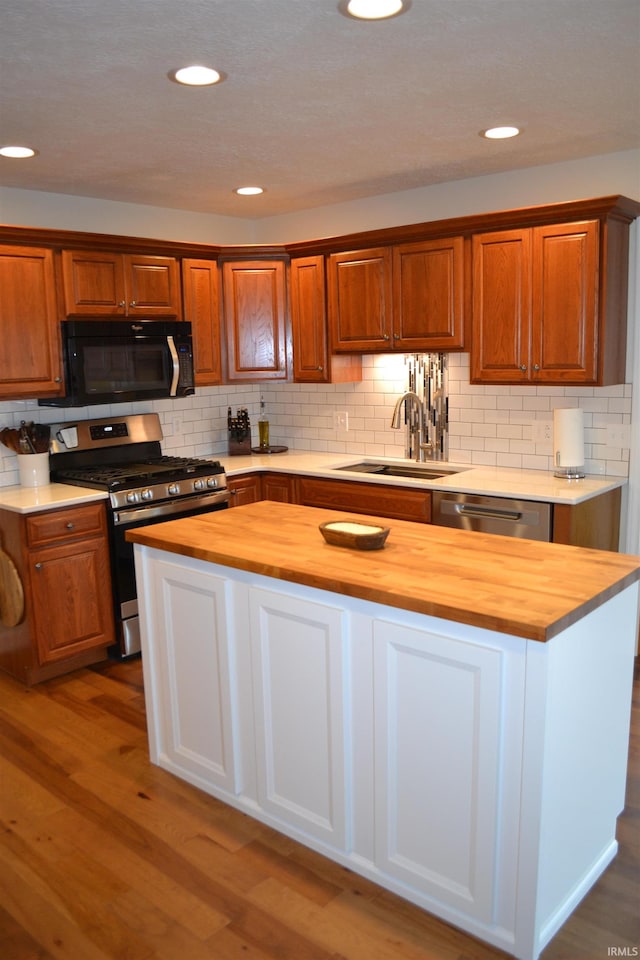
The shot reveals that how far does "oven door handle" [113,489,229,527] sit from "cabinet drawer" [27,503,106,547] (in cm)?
10

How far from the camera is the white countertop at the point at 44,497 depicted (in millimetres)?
3750

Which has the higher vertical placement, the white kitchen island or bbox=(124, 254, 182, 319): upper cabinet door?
bbox=(124, 254, 182, 319): upper cabinet door

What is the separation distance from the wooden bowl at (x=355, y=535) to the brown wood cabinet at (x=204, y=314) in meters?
2.46

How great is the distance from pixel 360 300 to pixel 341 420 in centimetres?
94

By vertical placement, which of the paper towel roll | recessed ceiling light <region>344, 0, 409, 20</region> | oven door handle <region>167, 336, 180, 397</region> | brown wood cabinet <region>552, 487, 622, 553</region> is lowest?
brown wood cabinet <region>552, 487, 622, 553</region>

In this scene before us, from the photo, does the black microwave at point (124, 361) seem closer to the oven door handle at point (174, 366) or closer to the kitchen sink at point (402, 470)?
the oven door handle at point (174, 366)

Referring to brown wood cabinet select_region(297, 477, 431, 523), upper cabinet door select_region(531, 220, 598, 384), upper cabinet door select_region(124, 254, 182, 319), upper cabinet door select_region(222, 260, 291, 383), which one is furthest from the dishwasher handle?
upper cabinet door select_region(124, 254, 182, 319)

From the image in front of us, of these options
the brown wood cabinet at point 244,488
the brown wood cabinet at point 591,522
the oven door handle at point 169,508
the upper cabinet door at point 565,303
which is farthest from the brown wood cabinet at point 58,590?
the upper cabinet door at point 565,303

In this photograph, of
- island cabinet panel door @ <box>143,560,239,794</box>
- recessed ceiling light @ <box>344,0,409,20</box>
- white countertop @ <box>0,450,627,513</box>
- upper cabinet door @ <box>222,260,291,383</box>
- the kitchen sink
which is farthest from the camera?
upper cabinet door @ <box>222,260,291,383</box>

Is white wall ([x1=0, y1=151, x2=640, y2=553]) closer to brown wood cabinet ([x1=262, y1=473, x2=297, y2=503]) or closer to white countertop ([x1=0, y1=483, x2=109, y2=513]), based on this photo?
white countertop ([x1=0, y1=483, x2=109, y2=513])

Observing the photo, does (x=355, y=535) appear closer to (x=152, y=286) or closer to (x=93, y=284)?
(x=93, y=284)

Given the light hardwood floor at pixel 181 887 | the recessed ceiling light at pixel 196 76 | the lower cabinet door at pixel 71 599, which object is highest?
the recessed ceiling light at pixel 196 76

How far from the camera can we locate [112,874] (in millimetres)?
2467

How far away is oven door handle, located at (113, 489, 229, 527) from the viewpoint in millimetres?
4094
